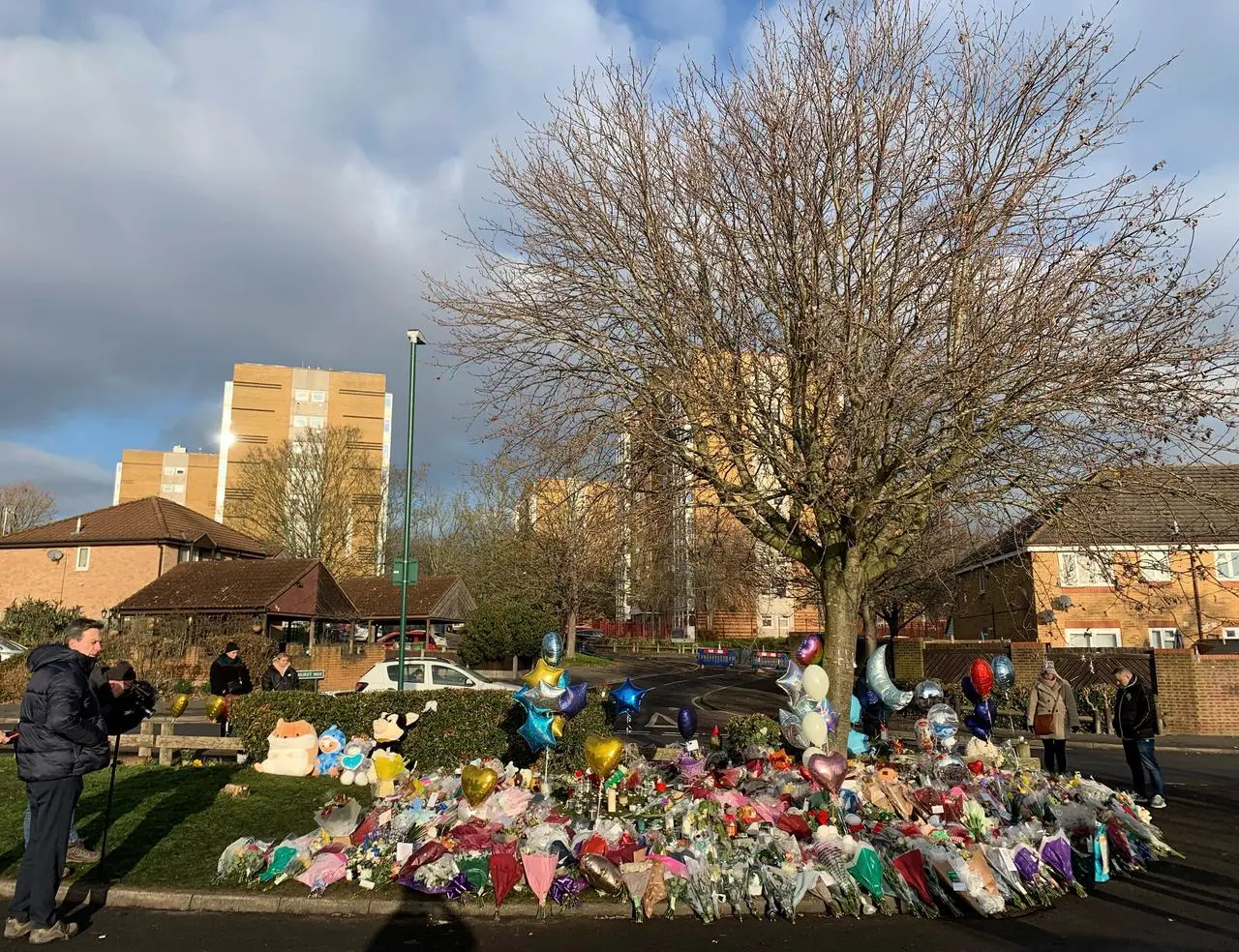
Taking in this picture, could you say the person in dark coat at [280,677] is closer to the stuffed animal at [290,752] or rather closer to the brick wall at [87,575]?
the stuffed animal at [290,752]

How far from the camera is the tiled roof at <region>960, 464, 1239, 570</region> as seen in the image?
332 inches

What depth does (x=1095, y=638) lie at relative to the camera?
26844 mm

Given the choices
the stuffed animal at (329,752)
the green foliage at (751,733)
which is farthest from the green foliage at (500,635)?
the green foliage at (751,733)

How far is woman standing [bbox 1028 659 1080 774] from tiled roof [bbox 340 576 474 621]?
86.3 feet

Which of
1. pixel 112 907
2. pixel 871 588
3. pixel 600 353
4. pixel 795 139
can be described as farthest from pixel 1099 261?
pixel 871 588

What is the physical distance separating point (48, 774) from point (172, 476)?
105775 mm

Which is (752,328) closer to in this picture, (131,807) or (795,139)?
(795,139)

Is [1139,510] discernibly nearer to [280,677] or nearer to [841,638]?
[841,638]

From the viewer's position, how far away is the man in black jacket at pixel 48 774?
5566 millimetres

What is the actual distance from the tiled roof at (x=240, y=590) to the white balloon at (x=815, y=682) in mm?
22166

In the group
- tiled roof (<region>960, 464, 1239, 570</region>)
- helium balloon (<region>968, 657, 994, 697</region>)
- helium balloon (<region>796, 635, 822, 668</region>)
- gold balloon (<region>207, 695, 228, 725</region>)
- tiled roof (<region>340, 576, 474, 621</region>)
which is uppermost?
tiled roof (<region>960, 464, 1239, 570</region>)

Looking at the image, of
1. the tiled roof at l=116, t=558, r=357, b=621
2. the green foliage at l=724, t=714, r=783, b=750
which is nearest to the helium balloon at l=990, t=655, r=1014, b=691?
the green foliage at l=724, t=714, r=783, b=750

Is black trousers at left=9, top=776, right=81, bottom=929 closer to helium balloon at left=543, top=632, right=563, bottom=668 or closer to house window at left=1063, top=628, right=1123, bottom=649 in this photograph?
helium balloon at left=543, top=632, right=563, bottom=668

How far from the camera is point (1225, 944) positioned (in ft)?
18.4
